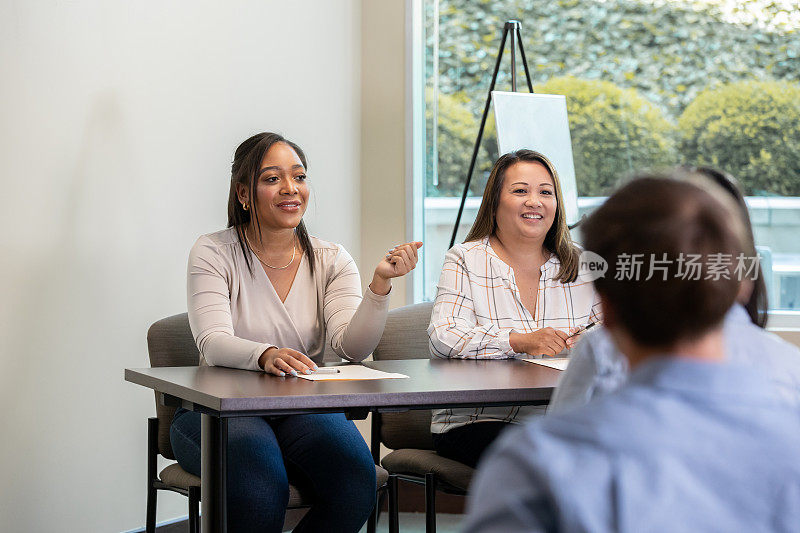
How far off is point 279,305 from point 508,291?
0.64 metres

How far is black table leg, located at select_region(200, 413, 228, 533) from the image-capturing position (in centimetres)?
186

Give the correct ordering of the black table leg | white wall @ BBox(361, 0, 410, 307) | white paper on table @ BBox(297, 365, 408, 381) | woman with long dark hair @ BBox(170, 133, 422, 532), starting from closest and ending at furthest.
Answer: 1. the black table leg
2. white paper on table @ BBox(297, 365, 408, 381)
3. woman with long dark hair @ BBox(170, 133, 422, 532)
4. white wall @ BBox(361, 0, 410, 307)

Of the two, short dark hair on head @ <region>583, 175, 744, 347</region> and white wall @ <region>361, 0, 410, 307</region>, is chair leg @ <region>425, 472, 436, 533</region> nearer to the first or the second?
short dark hair on head @ <region>583, 175, 744, 347</region>

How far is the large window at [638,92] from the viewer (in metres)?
3.90

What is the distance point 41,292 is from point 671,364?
2304mm

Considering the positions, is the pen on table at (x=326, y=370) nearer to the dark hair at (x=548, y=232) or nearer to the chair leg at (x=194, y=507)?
the chair leg at (x=194, y=507)

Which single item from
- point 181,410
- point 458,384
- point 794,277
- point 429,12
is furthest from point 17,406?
point 794,277

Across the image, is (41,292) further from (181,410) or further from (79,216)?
(181,410)

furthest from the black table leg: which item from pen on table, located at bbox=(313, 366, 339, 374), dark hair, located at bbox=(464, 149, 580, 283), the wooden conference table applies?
dark hair, located at bbox=(464, 149, 580, 283)

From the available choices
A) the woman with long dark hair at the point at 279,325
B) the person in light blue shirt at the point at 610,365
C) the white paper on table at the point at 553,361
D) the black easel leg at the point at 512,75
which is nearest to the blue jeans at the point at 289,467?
the woman with long dark hair at the point at 279,325

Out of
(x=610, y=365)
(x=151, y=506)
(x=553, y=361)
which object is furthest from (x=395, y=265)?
(x=610, y=365)

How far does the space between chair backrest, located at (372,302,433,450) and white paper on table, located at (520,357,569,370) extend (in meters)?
0.41

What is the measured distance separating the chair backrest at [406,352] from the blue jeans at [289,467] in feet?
1.16

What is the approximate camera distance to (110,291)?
290 centimetres
